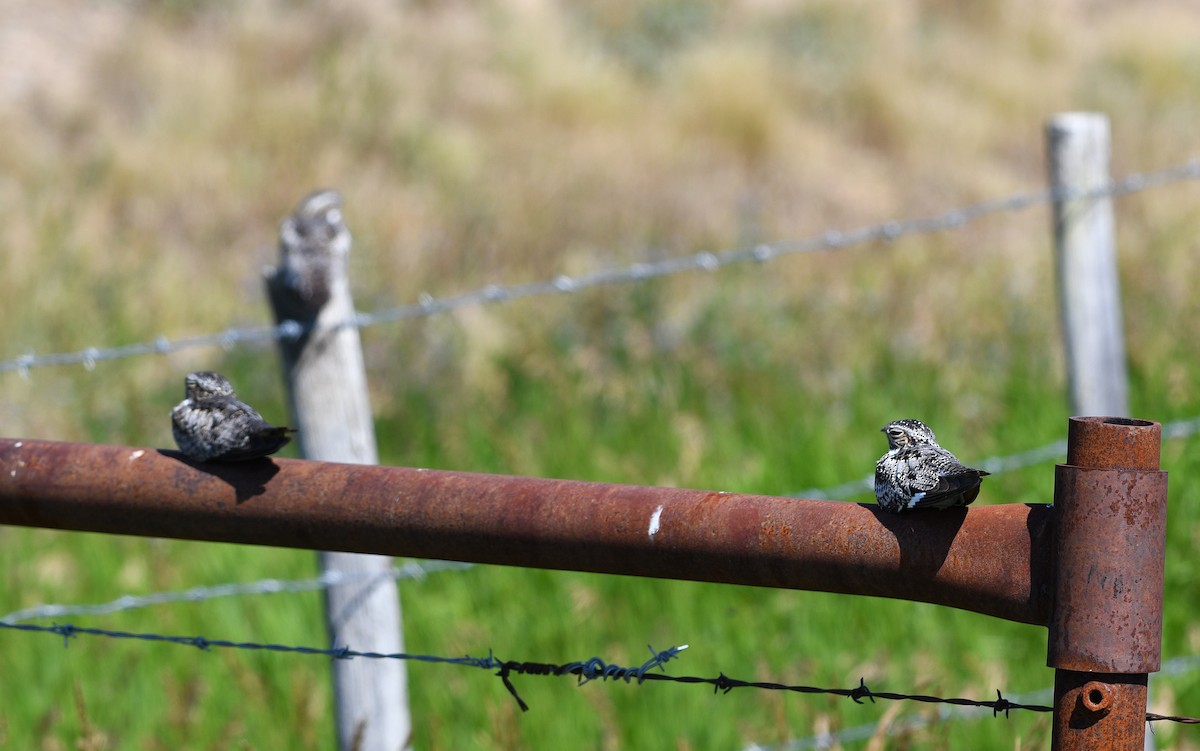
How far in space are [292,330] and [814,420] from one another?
2.88 meters

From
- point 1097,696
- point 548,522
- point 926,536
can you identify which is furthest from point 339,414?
point 1097,696

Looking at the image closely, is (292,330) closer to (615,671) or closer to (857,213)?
(615,671)

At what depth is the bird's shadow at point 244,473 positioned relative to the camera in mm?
1508

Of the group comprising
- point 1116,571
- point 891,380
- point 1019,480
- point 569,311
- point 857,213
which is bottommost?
point 1116,571

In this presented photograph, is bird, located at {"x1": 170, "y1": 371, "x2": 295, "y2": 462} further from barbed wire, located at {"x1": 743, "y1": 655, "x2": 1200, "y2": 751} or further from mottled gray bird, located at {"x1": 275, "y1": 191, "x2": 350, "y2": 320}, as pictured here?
barbed wire, located at {"x1": 743, "y1": 655, "x2": 1200, "y2": 751}

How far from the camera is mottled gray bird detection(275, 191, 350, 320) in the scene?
8.02 feet

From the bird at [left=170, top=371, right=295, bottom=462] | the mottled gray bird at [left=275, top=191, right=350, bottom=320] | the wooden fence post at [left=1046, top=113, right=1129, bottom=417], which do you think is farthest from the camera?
the wooden fence post at [left=1046, top=113, right=1129, bottom=417]

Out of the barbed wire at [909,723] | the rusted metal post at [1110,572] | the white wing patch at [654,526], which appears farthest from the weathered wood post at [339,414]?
the rusted metal post at [1110,572]

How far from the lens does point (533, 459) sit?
473 centimetres

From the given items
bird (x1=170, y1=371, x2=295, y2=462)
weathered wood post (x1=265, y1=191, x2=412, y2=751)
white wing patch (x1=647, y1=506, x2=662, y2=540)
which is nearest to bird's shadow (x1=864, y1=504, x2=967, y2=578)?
white wing patch (x1=647, y1=506, x2=662, y2=540)

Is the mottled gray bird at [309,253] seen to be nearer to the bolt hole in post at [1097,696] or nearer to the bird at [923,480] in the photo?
the bird at [923,480]

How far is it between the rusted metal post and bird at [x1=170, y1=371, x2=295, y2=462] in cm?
87

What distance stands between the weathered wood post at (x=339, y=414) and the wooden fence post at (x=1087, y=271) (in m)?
1.87

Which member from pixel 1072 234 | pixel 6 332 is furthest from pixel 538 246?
pixel 1072 234
